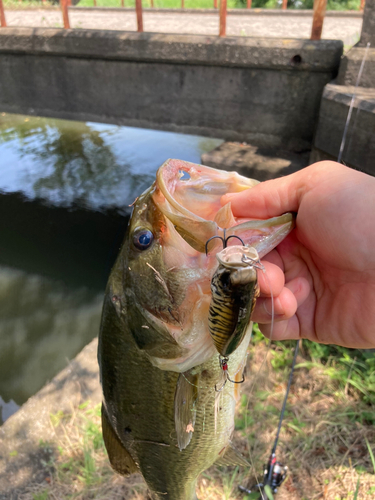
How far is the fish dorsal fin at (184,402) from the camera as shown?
1477 mm

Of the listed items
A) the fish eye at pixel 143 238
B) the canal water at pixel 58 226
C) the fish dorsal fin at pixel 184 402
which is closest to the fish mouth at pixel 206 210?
the fish eye at pixel 143 238

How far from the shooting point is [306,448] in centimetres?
291

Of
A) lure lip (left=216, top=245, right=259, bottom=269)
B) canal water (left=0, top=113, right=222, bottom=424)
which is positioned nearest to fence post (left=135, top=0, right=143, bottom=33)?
canal water (left=0, top=113, right=222, bottom=424)

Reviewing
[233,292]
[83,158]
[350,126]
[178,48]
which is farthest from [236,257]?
[83,158]

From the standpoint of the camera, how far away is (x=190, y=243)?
128 centimetres

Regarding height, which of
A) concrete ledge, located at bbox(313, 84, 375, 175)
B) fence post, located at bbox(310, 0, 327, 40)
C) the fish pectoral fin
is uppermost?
fence post, located at bbox(310, 0, 327, 40)

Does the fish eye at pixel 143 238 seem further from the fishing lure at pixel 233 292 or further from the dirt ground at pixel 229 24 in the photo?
the dirt ground at pixel 229 24

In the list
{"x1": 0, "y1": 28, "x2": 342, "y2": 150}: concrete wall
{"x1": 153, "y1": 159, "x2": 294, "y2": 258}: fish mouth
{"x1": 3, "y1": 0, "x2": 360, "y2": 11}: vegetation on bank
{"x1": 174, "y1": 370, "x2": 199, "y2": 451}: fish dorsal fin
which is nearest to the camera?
{"x1": 153, "y1": 159, "x2": 294, "y2": 258}: fish mouth

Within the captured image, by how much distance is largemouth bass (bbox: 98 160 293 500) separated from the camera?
4.26 ft

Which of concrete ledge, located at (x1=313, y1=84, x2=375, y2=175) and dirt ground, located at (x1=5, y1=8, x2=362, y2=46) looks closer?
concrete ledge, located at (x1=313, y1=84, x2=375, y2=175)

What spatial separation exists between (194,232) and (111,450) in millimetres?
1269

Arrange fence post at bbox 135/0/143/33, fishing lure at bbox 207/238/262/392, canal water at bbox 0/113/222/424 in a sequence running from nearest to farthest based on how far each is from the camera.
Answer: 1. fishing lure at bbox 207/238/262/392
2. fence post at bbox 135/0/143/33
3. canal water at bbox 0/113/222/424

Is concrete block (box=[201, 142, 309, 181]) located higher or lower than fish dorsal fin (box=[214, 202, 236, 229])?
lower

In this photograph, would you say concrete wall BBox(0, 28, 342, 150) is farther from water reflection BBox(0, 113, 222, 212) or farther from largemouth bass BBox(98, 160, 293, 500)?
largemouth bass BBox(98, 160, 293, 500)
